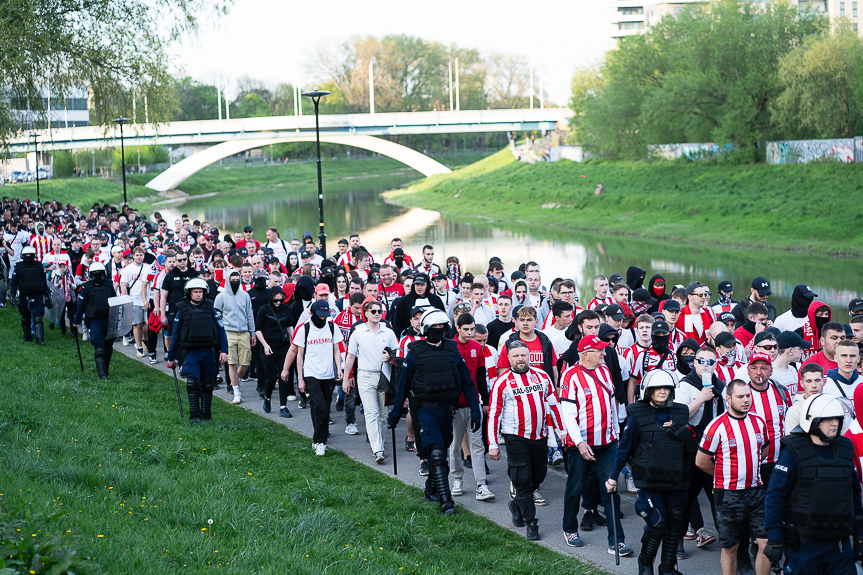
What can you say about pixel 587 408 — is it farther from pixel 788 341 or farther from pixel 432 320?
pixel 788 341

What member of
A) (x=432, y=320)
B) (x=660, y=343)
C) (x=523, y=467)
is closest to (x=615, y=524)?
(x=523, y=467)

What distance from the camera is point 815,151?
40.1 m

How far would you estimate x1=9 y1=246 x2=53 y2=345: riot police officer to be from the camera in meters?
14.5

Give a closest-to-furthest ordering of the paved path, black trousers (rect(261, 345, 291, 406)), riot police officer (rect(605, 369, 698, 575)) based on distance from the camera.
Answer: riot police officer (rect(605, 369, 698, 575)) → the paved path → black trousers (rect(261, 345, 291, 406))

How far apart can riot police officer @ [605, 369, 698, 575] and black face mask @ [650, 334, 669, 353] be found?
1.76 meters

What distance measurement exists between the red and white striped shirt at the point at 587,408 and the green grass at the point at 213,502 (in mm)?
979

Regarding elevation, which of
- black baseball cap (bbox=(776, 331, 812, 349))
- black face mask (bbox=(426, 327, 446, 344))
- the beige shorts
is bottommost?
the beige shorts

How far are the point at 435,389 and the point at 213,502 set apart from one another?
2.07 metres

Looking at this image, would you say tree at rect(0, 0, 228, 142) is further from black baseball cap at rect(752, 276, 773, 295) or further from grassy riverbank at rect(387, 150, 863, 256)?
grassy riverbank at rect(387, 150, 863, 256)

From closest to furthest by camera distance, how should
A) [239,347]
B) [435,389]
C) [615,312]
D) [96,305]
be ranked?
[435,389] → [615,312] → [239,347] → [96,305]

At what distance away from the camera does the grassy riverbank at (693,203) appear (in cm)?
3269

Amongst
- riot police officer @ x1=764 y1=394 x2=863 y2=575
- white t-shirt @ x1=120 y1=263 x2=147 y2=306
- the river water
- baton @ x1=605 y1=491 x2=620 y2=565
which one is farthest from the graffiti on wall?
riot police officer @ x1=764 y1=394 x2=863 y2=575

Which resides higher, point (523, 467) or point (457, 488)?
point (523, 467)

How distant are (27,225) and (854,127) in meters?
34.7
